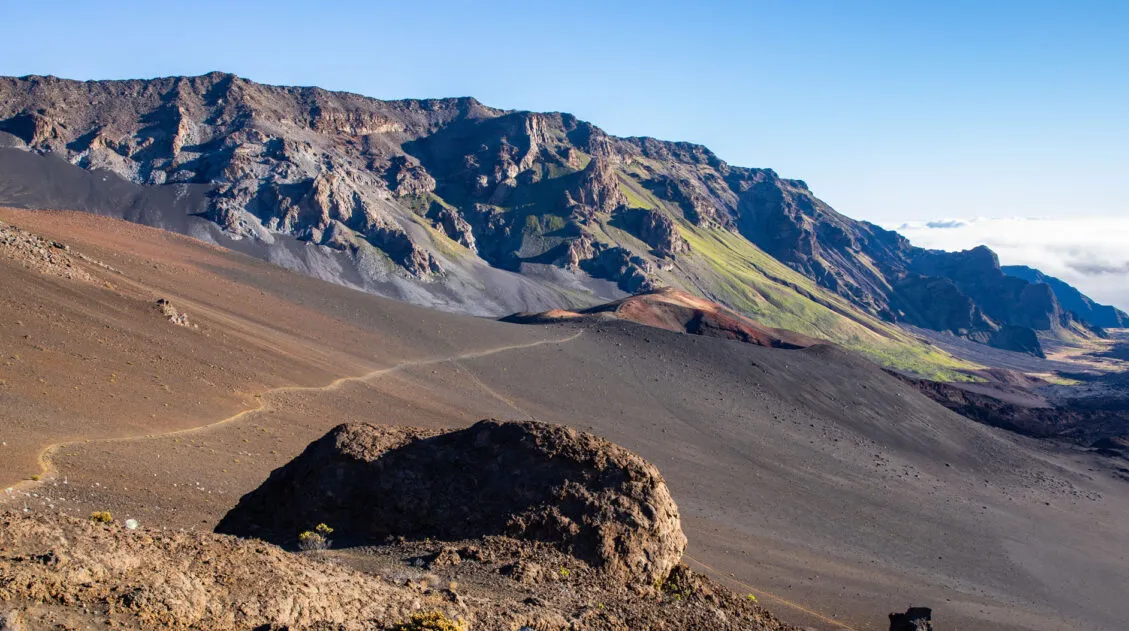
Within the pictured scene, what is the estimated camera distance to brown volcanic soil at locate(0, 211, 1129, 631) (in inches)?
941

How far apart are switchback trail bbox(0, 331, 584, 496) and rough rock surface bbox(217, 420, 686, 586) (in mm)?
6846

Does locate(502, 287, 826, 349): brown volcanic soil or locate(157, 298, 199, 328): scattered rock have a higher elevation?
locate(502, 287, 826, 349): brown volcanic soil

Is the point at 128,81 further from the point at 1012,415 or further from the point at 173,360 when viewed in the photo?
the point at 1012,415

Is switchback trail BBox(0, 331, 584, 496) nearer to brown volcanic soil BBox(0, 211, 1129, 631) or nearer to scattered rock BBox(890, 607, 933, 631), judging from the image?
brown volcanic soil BBox(0, 211, 1129, 631)

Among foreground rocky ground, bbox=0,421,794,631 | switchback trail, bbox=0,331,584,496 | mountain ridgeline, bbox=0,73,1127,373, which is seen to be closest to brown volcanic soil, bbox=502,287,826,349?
switchback trail, bbox=0,331,584,496

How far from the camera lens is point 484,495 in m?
13.9

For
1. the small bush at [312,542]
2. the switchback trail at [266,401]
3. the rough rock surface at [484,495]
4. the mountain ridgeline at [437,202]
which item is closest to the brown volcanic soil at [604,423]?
the switchback trail at [266,401]

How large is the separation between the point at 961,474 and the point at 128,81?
399ft

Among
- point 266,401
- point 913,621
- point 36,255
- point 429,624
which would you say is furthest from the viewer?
point 36,255

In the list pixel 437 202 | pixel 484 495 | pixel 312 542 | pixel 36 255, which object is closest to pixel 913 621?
pixel 484 495

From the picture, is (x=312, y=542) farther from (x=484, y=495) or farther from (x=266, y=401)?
(x=266, y=401)

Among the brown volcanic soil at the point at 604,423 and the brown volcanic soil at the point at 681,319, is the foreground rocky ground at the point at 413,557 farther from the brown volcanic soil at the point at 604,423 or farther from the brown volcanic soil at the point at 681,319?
the brown volcanic soil at the point at 681,319

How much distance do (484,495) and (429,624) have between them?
5.05m

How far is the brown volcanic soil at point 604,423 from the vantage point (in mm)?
23891
